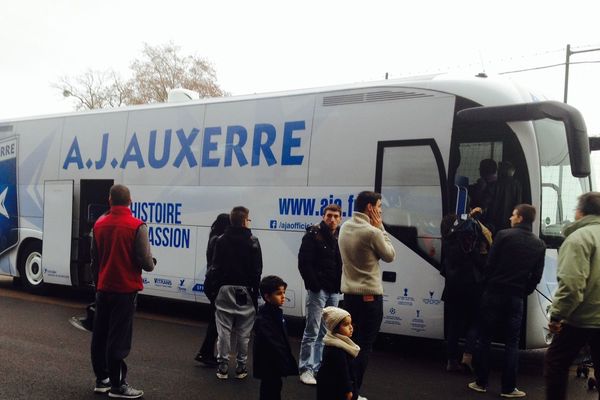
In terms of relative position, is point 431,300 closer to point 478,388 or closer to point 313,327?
point 478,388

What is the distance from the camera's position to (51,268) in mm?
11945

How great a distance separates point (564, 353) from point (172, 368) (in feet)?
13.4

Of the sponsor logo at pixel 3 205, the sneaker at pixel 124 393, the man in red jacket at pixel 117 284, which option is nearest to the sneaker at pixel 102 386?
the man in red jacket at pixel 117 284

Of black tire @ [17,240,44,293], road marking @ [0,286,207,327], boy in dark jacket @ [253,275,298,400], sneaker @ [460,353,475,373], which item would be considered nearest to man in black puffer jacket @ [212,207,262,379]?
boy in dark jacket @ [253,275,298,400]

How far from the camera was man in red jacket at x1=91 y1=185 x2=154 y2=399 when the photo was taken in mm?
5820

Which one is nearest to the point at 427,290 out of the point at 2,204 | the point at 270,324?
the point at 270,324

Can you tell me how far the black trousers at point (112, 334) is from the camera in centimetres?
580

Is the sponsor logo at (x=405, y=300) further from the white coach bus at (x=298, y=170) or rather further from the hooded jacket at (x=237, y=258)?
the hooded jacket at (x=237, y=258)

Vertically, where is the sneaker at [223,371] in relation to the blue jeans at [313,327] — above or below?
below

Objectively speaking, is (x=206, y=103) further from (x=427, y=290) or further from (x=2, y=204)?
(x=2, y=204)

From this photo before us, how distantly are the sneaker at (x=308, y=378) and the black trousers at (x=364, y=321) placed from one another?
3.46 ft

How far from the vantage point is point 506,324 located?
6355 mm

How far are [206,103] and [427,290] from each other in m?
4.65

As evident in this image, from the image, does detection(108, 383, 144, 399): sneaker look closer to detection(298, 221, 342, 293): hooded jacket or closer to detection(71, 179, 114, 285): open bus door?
detection(298, 221, 342, 293): hooded jacket
